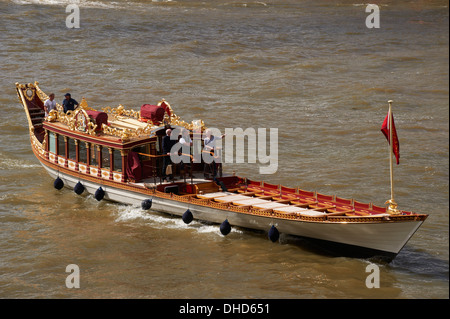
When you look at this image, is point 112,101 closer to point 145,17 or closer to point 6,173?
point 6,173

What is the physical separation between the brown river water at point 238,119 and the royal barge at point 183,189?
1.90 feet

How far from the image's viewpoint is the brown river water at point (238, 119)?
2291 cm

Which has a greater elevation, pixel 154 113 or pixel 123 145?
pixel 154 113

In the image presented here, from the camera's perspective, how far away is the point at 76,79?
153 feet

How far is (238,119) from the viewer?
130ft

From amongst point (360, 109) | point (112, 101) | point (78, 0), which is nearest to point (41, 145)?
point (112, 101)

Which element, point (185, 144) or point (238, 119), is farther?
point (238, 119)

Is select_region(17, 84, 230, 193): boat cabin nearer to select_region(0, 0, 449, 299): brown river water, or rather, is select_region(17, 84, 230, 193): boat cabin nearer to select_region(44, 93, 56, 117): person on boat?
select_region(44, 93, 56, 117): person on boat

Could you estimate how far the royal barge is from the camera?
906 inches

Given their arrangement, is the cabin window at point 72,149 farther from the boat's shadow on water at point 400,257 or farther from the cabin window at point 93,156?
the boat's shadow on water at point 400,257

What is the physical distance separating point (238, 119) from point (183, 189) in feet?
41.3

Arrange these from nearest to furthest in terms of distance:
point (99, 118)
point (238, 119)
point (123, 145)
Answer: point (123, 145), point (99, 118), point (238, 119)

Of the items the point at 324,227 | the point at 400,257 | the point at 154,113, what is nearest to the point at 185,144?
the point at 154,113

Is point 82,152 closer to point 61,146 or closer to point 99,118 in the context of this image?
point 61,146
